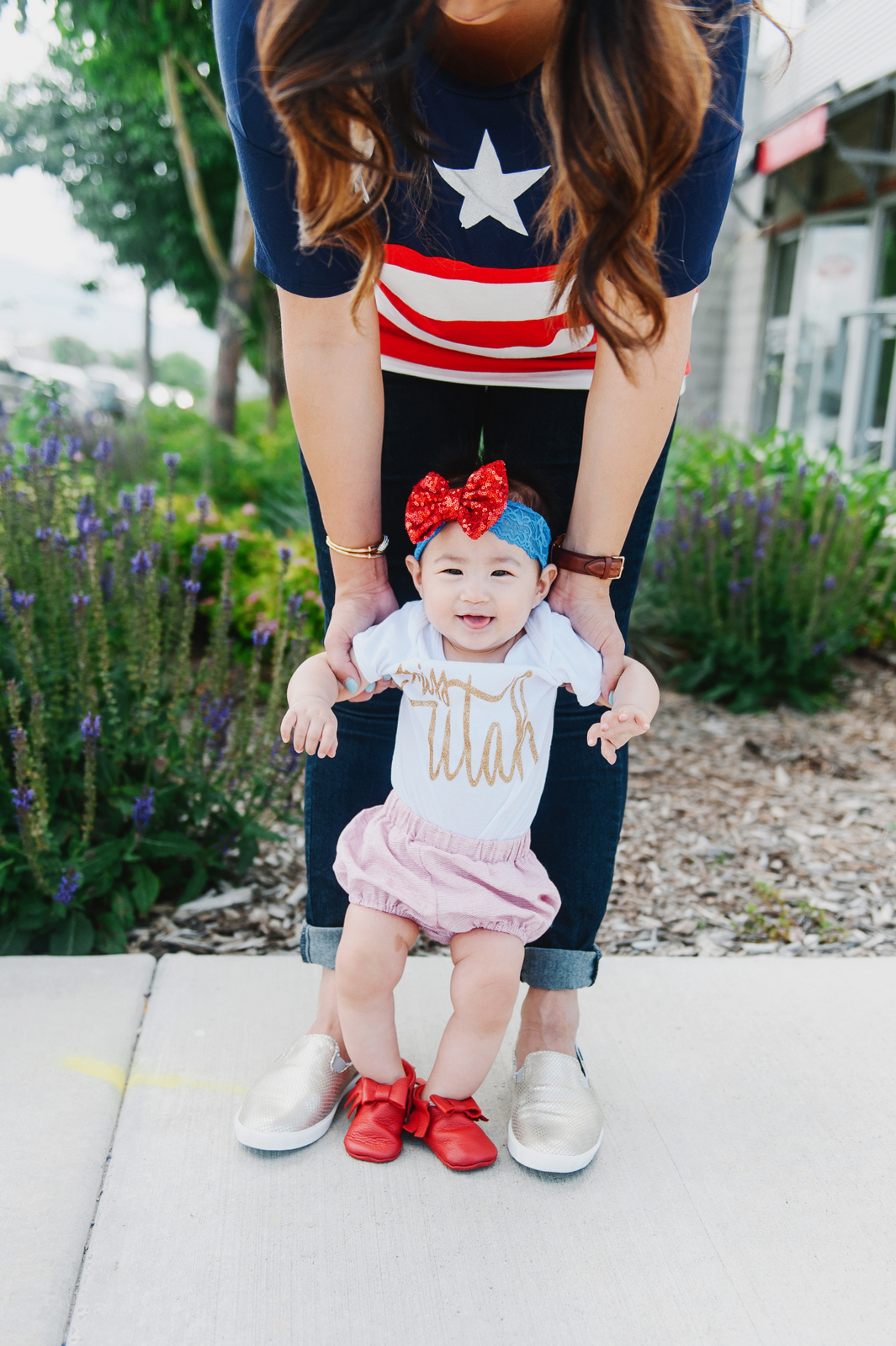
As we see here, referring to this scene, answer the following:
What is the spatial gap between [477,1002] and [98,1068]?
693mm

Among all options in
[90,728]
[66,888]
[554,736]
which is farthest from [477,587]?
[66,888]

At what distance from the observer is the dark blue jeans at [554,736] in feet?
5.15

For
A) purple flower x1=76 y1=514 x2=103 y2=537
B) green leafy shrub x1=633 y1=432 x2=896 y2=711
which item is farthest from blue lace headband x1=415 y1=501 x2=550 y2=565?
green leafy shrub x1=633 y1=432 x2=896 y2=711

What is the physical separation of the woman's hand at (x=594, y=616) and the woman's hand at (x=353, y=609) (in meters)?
0.27

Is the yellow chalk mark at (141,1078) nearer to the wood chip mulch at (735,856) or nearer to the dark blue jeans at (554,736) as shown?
the dark blue jeans at (554,736)

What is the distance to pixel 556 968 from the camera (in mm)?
1658

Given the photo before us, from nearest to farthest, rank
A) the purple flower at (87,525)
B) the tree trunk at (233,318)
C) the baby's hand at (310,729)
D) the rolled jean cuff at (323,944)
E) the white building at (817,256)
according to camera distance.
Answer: the baby's hand at (310,729) → the rolled jean cuff at (323,944) → the purple flower at (87,525) → the tree trunk at (233,318) → the white building at (817,256)

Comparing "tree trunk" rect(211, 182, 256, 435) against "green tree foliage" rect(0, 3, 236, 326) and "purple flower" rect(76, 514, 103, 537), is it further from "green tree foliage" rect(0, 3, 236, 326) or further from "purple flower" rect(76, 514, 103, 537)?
"purple flower" rect(76, 514, 103, 537)

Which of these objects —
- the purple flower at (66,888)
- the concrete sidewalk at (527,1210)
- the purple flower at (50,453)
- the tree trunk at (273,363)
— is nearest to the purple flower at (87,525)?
the purple flower at (50,453)

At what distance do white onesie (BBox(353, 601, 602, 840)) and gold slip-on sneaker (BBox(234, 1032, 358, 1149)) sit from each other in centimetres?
45

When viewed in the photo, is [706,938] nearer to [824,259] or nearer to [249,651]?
[249,651]

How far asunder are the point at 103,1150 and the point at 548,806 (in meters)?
0.85

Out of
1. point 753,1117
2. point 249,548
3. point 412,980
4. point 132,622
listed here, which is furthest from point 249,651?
point 753,1117

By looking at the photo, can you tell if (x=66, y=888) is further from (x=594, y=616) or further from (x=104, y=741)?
(x=594, y=616)
